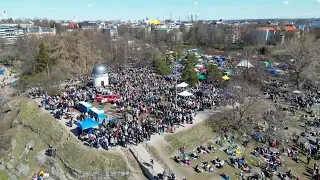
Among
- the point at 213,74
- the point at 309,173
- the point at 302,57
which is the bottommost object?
the point at 309,173

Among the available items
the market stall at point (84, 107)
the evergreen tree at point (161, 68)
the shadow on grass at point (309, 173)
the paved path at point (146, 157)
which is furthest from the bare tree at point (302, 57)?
the market stall at point (84, 107)

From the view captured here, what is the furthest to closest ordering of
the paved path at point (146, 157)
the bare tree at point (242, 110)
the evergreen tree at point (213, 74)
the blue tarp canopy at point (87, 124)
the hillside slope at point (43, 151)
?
the evergreen tree at point (213, 74) → the bare tree at point (242, 110) → the blue tarp canopy at point (87, 124) → the hillside slope at point (43, 151) → the paved path at point (146, 157)

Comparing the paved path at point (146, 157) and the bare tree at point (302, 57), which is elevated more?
the bare tree at point (302, 57)

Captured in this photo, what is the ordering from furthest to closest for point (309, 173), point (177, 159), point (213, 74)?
1. point (213, 74)
2. point (177, 159)
3. point (309, 173)

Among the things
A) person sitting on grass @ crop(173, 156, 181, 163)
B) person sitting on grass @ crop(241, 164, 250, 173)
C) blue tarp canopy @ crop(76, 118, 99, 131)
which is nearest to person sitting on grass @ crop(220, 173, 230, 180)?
person sitting on grass @ crop(241, 164, 250, 173)

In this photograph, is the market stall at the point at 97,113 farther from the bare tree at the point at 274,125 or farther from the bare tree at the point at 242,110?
the bare tree at the point at 274,125

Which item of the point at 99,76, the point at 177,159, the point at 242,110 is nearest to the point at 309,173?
the point at 242,110

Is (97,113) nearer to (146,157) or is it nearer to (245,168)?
(146,157)

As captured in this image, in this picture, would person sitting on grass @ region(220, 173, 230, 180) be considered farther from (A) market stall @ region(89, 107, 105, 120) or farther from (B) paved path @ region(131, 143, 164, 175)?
(A) market stall @ region(89, 107, 105, 120)

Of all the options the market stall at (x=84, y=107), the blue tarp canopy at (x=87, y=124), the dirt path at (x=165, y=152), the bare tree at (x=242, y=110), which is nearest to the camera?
the dirt path at (x=165, y=152)
